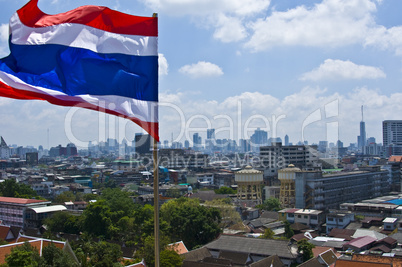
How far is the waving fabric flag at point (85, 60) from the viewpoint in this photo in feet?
15.9

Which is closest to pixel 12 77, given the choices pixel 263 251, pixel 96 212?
pixel 263 251

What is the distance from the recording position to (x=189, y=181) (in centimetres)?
4875

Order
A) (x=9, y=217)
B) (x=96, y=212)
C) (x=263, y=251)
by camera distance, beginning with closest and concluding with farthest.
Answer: (x=263, y=251) → (x=96, y=212) → (x=9, y=217)

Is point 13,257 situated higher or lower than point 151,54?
lower

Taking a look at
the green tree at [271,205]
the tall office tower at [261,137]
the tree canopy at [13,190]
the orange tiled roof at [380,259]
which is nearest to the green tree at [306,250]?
the orange tiled roof at [380,259]

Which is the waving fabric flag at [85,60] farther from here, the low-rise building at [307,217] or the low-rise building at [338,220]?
the low-rise building at [307,217]

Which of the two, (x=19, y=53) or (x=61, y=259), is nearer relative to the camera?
(x=19, y=53)

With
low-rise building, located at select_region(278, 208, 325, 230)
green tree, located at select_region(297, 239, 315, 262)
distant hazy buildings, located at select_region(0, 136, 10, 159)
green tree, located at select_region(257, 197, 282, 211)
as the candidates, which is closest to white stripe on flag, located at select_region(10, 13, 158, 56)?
green tree, located at select_region(297, 239, 315, 262)

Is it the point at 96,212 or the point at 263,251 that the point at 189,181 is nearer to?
the point at 96,212

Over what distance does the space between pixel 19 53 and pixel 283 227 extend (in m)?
20.5

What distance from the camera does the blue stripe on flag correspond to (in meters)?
4.88

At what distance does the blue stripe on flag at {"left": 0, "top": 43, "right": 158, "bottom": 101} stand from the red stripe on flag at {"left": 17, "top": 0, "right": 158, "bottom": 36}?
287mm

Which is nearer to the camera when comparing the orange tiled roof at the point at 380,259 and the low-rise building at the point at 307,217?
the orange tiled roof at the point at 380,259

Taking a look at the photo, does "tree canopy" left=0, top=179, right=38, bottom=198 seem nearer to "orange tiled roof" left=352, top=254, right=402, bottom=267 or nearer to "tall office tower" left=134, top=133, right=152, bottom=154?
"orange tiled roof" left=352, top=254, right=402, bottom=267
